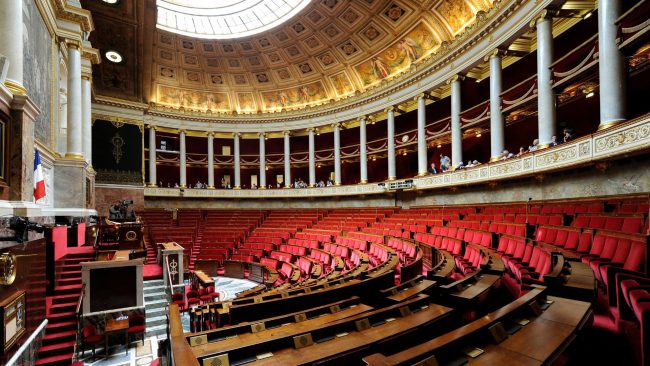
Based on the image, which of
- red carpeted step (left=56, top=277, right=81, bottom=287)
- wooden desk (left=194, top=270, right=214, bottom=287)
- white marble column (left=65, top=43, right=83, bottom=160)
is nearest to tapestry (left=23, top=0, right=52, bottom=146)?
white marble column (left=65, top=43, right=83, bottom=160)

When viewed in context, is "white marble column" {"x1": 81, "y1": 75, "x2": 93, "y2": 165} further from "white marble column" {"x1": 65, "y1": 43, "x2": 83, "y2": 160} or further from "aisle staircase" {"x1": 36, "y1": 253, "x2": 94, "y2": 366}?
"aisle staircase" {"x1": 36, "y1": 253, "x2": 94, "y2": 366}

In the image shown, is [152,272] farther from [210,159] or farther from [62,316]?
[210,159]

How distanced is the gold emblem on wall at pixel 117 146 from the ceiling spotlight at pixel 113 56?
480 centimetres

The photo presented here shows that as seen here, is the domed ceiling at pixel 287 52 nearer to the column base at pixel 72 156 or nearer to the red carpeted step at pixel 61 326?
the column base at pixel 72 156

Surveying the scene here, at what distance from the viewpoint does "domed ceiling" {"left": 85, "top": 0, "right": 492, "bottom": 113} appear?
1775 cm

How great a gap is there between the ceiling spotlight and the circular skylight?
4.14 meters

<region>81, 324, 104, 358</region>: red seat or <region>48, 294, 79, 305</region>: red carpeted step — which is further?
<region>48, 294, 79, 305</region>: red carpeted step

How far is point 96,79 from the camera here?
19.8m

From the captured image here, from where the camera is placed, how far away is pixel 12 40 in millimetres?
5648

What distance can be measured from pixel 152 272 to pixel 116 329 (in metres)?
4.58

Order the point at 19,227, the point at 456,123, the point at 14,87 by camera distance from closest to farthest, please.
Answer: the point at 19,227 → the point at 14,87 → the point at 456,123

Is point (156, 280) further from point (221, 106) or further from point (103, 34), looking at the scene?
point (221, 106)

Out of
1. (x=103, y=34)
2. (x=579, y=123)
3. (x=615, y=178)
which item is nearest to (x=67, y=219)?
(x=103, y=34)

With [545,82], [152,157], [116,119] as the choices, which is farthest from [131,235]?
[545,82]
